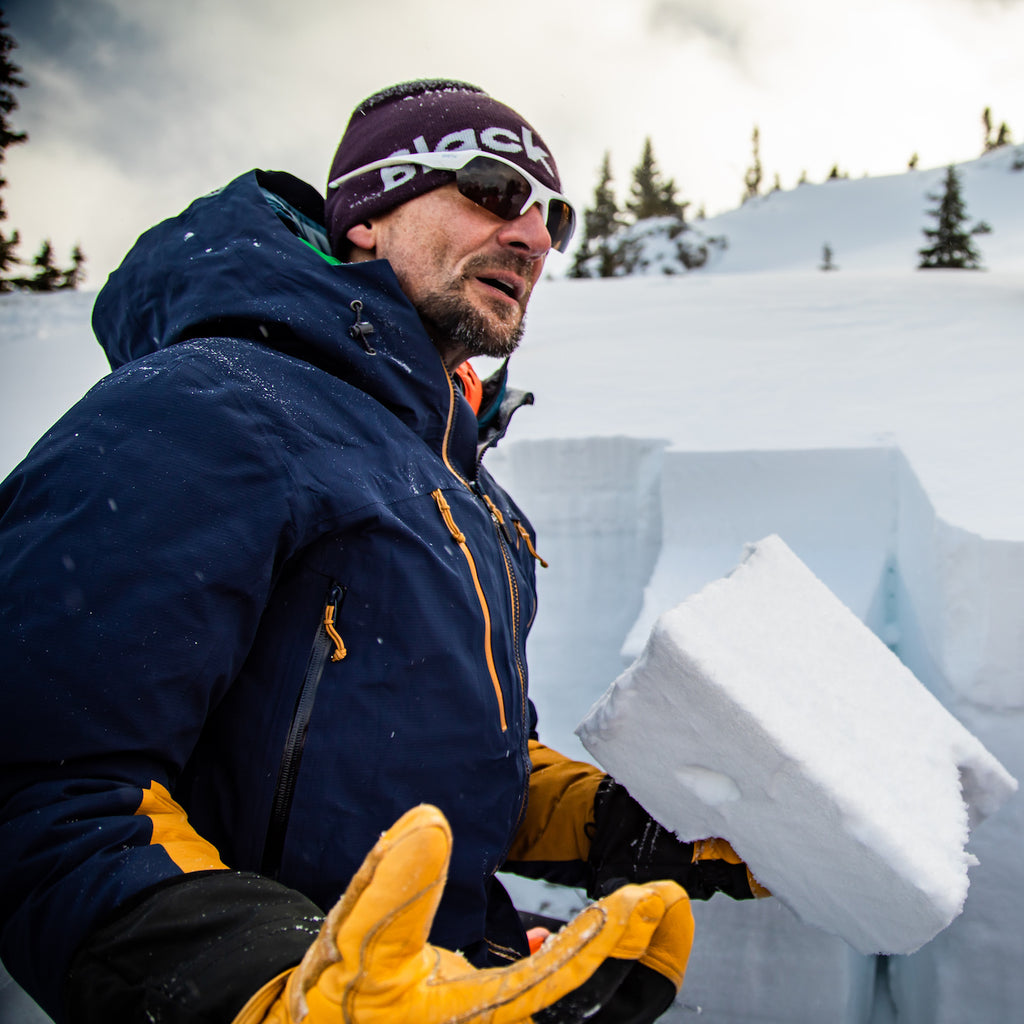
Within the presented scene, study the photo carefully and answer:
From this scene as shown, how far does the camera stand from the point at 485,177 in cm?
151

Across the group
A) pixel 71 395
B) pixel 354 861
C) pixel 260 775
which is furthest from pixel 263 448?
pixel 71 395

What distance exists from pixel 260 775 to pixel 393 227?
42.1 inches

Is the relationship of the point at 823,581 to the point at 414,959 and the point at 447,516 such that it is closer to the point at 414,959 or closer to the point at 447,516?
the point at 447,516

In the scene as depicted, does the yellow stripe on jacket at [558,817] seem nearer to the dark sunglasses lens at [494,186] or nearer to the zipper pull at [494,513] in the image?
the zipper pull at [494,513]

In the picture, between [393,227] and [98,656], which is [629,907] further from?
[393,227]

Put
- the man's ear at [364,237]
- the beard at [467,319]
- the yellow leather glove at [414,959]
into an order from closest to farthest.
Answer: the yellow leather glove at [414,959]
the beard at [467,319]
the man's ear at [364,237]

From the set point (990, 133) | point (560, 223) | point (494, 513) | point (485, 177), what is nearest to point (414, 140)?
point (485, 177)

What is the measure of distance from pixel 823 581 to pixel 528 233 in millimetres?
1818

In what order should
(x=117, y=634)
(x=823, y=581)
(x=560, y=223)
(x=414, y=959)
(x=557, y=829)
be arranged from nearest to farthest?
1. (x=414, y=959)
2. (x=117, y=634)
3. (x=557, y=829)
4. (x=560, y=223)
5. (x=823, y=581)

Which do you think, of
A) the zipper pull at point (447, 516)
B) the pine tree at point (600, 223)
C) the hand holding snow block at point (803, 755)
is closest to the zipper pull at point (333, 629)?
the zipper pull at point (447, 516)

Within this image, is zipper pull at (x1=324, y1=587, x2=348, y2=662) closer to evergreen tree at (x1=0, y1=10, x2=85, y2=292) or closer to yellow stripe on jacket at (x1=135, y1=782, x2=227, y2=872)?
yellow stripe on jacket at (x1=135, y1=782, x2=227, y2=872)

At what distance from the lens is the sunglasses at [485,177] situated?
149 cm

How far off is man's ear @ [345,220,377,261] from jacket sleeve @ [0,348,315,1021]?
0.67 meters

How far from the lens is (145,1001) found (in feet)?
2.25
